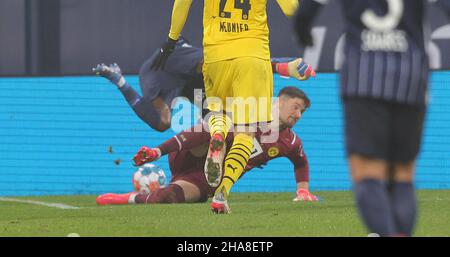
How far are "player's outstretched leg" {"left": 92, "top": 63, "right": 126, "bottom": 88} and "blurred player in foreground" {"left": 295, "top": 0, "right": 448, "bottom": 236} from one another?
22.5 ft

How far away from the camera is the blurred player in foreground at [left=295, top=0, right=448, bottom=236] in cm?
437

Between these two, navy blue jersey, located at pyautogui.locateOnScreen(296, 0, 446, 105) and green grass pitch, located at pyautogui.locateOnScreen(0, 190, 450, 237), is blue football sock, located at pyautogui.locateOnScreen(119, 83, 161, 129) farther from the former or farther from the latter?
navy blue jersey, located at pyautogui.locateOnScreen(296, 0, 446, 105)

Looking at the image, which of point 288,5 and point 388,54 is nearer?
point 388,54


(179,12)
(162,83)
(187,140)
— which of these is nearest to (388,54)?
(179,12)

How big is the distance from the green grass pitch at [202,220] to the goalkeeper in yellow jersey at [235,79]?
333 millimetres

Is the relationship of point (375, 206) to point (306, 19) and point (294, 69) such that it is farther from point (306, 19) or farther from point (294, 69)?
point (294, 69)

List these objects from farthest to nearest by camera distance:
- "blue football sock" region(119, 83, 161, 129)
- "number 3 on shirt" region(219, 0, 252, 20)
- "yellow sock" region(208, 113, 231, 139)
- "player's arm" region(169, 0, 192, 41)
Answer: "blue football sock" region(119, 83, 161, 129) → "player's arm" region(169, 0, 192, 41) → "number 3 on shirt" region(219, 0, 252, 20) → "yellow sock" region(208, 113, 231, 139)

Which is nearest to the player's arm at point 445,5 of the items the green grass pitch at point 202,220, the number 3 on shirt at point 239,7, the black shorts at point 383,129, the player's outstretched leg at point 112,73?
the black shorts at point 383,129

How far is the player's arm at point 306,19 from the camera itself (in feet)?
15.1

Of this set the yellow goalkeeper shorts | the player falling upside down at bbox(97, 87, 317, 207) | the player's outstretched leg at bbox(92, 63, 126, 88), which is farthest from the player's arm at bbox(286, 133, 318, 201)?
the player's outstretched leg at bbox(92, 63, 126, 88)

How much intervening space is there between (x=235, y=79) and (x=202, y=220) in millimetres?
1001

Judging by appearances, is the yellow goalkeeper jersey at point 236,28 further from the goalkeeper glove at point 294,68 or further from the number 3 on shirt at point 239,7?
the goalkeeper glove at point 294,68

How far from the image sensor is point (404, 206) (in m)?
4.40
